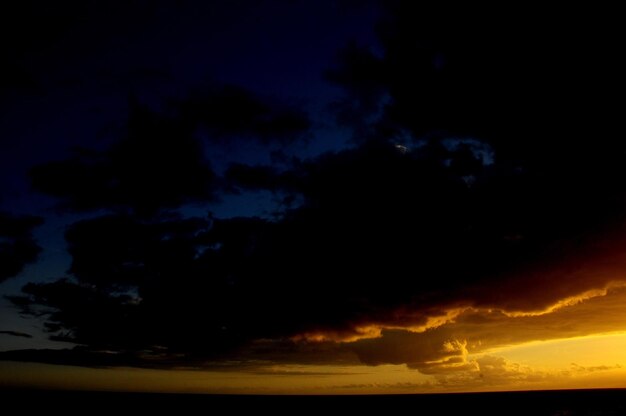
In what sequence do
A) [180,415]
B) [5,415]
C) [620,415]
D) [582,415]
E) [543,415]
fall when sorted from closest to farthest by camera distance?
[620,415] → [582,415] → [543,415] → [5,415] → [180,415]

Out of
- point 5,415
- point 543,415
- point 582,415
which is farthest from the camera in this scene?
point 5,415

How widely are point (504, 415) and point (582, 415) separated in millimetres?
12711

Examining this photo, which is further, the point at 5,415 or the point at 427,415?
the point at 427,415

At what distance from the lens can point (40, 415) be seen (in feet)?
183

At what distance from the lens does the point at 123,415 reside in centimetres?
6128

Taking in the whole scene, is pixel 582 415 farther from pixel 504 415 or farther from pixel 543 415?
pixel 504 415

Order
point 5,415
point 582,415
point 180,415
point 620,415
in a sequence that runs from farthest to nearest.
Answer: point 180,415 → point 5,415 → point 582,415 → point 620,415

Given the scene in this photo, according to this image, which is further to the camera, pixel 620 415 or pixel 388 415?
pixel 388 415

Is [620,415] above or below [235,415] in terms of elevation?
above

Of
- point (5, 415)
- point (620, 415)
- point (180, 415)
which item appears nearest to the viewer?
point (620, 415)

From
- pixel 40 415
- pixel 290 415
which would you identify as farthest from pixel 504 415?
pixel 40 415

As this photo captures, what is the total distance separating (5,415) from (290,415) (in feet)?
153

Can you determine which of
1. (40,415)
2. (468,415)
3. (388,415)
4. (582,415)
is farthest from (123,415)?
(582,415)

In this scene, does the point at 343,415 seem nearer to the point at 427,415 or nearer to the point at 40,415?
the point at 427,415
